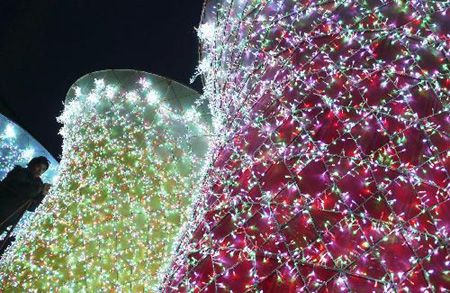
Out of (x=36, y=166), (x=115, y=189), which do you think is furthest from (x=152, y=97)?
(x=36, y=166)

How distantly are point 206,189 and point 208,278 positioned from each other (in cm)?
45

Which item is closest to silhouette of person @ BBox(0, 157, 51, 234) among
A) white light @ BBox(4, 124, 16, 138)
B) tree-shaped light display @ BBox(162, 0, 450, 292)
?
white light @ BBox(4, 124, 16, 138)

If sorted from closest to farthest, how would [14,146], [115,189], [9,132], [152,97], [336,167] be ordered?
1. [336,167]
2. [115,189]
3. [152,97]
4. [9,132]
5. [14,146]

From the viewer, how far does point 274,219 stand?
1432mm

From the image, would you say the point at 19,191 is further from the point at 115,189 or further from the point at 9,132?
the point at 115,189

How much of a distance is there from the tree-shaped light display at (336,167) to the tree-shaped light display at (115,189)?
704mm

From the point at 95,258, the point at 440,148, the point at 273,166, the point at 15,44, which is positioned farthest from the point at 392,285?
the point at 15,44

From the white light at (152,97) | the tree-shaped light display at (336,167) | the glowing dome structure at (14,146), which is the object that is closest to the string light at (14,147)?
the glowing dome structure at (14,146)

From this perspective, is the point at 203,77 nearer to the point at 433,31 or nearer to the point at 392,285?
the point at 433,31

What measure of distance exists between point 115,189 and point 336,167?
1.47 m

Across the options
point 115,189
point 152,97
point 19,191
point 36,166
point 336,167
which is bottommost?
point 336,167

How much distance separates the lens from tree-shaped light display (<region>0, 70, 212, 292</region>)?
2236 millimetres

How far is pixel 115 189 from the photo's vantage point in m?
2.45

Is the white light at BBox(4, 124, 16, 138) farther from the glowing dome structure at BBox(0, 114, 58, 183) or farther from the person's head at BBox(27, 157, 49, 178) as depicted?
the person's head at BBox(27, 157, 49, 178)
